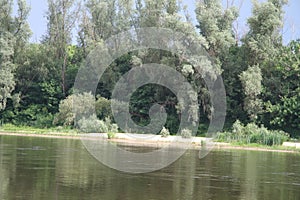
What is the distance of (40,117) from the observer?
59.7 metres

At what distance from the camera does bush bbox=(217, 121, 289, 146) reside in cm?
4566

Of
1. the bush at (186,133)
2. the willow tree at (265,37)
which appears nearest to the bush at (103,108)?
the bush at (186,133)

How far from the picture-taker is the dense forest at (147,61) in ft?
178

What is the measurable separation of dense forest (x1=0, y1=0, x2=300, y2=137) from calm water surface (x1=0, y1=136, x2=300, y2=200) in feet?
88.6

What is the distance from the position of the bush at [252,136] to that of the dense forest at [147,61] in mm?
3825

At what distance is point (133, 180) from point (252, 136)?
29.6 meters

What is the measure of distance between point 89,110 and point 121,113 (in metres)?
4.13

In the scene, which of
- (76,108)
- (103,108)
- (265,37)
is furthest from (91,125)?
(265,37)

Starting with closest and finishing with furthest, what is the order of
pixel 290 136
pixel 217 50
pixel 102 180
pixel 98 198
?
1. pixel 98 198
2. pixel 102 180
3. pixel 290 136
4. pixel 217 50

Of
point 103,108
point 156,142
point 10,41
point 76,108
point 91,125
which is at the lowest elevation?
point 156,142

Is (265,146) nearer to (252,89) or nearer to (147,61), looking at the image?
(252,89)

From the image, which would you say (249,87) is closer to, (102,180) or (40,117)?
(40,117)

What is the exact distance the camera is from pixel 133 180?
63.3 feet

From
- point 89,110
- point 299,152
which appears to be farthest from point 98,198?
point 89,110
